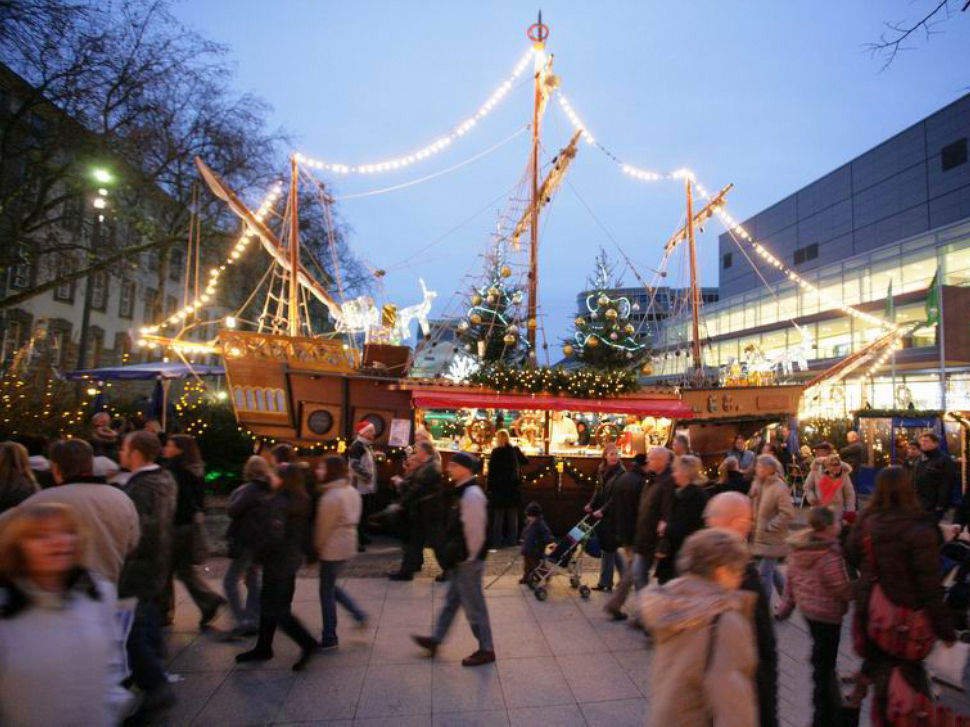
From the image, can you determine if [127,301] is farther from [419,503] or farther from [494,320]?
[419,503]

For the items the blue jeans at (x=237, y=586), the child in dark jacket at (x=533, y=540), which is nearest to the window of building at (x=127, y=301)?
the child in dark jacket at (x=533, y=540)

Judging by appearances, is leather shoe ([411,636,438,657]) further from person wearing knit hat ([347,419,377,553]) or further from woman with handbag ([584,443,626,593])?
person wearing knit hat ([347,419,377,553])

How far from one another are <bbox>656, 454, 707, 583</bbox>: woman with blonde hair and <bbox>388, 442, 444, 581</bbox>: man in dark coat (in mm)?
2465

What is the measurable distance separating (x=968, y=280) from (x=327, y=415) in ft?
83.7

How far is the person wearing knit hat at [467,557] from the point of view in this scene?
15.7 ft

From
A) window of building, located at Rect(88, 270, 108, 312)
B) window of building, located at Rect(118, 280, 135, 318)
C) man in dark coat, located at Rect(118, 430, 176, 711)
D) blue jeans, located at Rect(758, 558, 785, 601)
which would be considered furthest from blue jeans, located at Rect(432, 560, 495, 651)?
window of building, located at Rect(118, 280, 135, 318)


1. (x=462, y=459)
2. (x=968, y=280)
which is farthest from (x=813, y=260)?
(x=462, y=459)

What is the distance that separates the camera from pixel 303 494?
5.06m

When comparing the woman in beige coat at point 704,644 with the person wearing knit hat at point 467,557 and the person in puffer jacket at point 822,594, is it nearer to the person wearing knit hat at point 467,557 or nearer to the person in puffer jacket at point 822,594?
the person in puffer jacket at point 822,594

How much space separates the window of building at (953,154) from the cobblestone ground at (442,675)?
3263cm

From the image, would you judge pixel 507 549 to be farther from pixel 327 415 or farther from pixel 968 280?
pixel 968 280

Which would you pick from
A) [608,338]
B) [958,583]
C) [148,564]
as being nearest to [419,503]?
[148,564]

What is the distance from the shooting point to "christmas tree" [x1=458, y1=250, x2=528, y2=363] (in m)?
16.9

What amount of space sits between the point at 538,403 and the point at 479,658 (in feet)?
25.0
